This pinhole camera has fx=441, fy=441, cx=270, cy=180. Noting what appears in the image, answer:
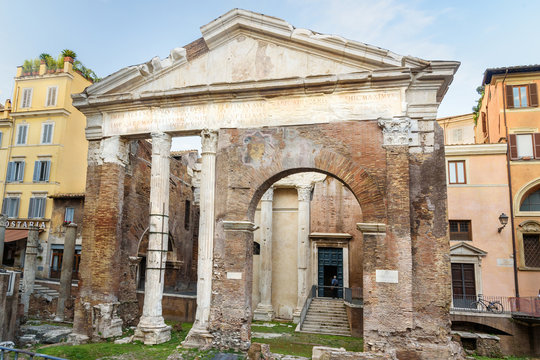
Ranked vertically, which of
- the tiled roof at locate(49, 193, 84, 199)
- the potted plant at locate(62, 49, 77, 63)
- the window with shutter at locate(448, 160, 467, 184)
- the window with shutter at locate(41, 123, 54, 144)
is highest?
the potted plant at locate(62, 49, 77, 63)

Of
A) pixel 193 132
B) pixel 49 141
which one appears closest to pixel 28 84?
pixel 49 141

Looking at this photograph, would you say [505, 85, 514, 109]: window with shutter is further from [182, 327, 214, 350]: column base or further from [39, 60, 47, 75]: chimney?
[39, 60, 47, 75]: chimney

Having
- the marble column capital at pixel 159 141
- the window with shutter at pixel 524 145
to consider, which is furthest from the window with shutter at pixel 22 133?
the window with shutter at pixel 524 145

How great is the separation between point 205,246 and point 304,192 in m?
7.94

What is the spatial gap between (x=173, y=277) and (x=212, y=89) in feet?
33.9

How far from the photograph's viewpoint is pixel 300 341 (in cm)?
1303

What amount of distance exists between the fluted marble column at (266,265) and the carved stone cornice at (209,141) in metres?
7.06

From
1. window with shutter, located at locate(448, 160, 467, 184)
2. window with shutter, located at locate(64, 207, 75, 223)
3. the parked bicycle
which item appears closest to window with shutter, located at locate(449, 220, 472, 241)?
window with shutter, located at locate(448, 160, 467, 184)

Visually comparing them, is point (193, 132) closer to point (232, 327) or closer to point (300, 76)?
point (300, 76)

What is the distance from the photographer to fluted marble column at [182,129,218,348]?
10.5m

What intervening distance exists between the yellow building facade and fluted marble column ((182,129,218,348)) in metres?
14.0

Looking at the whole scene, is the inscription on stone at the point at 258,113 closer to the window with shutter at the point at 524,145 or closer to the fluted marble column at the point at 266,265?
the fluted marble column at the point at 266,265

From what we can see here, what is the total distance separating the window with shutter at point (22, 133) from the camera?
2520cm

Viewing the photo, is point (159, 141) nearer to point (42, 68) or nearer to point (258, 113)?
point (258, 113)
